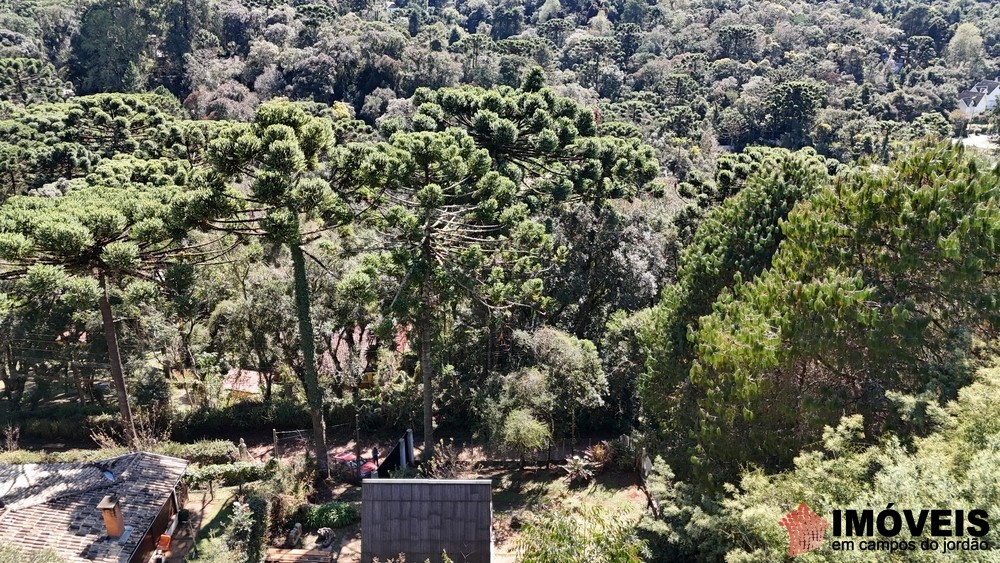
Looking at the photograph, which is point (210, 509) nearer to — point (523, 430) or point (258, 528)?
point (258, 528)

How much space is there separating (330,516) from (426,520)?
185 inches

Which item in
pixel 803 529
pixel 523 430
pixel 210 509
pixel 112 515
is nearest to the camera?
pixel 803 529

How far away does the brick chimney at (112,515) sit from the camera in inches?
550

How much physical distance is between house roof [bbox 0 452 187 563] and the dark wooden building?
18.4ft

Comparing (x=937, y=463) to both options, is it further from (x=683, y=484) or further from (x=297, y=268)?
(x=297, y=268)

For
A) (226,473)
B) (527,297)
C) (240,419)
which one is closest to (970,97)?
(527,297)

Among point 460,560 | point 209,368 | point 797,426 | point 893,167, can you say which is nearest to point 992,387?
point 797,426

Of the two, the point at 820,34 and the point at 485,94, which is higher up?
the point at 820,34

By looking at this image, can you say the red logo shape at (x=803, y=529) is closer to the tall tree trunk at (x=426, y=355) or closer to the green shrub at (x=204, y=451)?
the tall tree trunk at (x=426, y=355)

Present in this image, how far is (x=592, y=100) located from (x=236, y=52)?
46198 millimetres

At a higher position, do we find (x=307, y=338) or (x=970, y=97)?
(x=970, y=97)

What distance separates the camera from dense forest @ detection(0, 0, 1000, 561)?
37.7 feet

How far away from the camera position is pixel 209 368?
23.7 meters

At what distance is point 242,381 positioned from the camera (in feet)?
89.2
